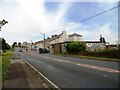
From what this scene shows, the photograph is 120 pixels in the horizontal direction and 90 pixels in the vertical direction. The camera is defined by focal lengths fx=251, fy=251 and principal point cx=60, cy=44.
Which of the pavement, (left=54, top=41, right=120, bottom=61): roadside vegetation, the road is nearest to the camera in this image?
the pavement

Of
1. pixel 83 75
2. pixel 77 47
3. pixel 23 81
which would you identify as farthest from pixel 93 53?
pixel 23 81

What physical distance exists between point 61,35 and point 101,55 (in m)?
82.3

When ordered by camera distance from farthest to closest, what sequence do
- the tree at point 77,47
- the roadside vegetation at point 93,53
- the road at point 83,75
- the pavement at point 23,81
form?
the tree at point 77,47 → the roadside vegetation at point 93,53 → the road at point 83,75 → the pavement at point 23,81

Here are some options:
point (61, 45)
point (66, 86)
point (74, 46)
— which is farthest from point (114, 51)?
point (61, 45)

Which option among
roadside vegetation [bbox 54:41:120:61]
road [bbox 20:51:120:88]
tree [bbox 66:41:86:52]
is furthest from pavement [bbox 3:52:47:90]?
tree [bbox 66:41:86:52]

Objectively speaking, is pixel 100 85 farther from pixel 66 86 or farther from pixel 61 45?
pixel 61 45

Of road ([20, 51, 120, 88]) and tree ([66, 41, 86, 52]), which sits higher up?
tree ([66, 41, 86, 52])

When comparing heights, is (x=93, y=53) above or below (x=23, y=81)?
above

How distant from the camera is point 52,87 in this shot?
11.3m

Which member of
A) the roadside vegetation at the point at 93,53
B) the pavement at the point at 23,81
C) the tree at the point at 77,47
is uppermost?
the tree at the point at 77,47

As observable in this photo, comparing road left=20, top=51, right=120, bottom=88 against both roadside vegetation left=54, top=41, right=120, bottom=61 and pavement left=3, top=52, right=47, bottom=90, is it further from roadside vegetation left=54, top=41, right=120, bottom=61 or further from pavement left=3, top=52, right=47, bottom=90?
roadside vegetation left=54, top=41, right=120, bottom=61

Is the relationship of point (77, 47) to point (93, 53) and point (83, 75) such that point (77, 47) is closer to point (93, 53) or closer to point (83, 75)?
point (93, 53)

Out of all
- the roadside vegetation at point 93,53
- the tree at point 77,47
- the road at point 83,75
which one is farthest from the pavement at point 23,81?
the tree at point 77,47

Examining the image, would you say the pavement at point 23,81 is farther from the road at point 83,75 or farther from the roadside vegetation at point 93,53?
the roadside vegetation at point 93,53
